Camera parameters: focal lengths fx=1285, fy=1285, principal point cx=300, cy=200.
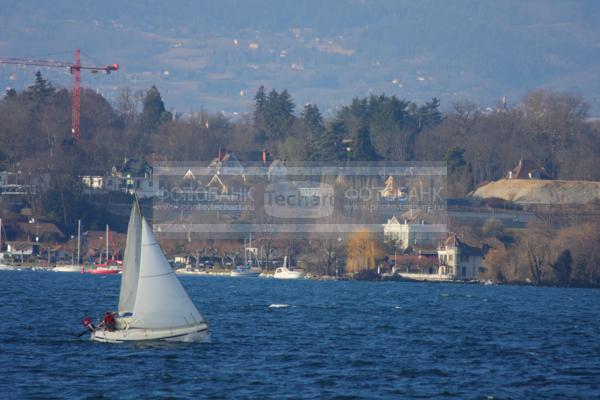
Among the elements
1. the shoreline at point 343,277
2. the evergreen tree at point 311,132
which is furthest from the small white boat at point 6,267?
the evergreen tree at point 311,132

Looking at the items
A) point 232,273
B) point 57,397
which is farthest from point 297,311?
point 232,273

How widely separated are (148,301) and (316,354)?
17.3 feet

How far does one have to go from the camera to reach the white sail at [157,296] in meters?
37.7

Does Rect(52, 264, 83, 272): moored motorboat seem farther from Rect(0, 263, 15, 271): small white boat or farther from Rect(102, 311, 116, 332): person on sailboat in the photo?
Rect(102, 311, 116, 332): person on sailboat

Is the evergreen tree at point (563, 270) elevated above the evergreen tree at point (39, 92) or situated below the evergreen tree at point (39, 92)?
below

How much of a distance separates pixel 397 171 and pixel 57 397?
372 feet

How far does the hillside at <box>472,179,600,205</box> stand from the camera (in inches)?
5044

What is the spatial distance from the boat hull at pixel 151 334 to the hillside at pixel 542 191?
9014cm

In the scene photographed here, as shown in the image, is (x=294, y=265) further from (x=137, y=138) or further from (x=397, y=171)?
(x=137, y=138)

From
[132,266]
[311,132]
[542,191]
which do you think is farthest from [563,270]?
[311,132]

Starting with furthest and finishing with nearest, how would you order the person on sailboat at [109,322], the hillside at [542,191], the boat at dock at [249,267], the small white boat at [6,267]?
the hillside at [542,191] < the small white boat at [6,267] < the boat at dock at [249,267] < the person on sailboat at [109,322]

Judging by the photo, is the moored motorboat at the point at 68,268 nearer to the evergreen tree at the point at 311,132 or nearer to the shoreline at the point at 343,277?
the shoreline at the point at 343,277

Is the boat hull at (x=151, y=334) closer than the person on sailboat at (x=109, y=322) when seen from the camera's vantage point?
Yes

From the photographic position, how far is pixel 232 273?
105m
